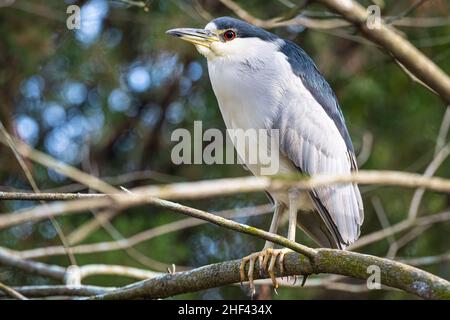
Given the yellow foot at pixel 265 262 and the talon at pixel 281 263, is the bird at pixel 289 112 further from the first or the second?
the talon at pixel 281 263

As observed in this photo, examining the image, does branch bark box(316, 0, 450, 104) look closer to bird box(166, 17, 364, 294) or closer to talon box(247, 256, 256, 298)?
bird box(166, 17, 364, 294)

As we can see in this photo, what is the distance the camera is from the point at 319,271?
2.27 m

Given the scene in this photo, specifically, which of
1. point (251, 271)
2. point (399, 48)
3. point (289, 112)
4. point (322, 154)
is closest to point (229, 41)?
point (289, 112)

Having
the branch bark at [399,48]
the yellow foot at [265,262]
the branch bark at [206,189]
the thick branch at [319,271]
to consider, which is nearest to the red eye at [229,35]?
the branch bark at [399,48]

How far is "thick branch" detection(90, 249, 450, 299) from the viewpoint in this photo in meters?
1.92

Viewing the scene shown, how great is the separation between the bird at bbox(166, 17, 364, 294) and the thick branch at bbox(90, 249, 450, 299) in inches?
25.5

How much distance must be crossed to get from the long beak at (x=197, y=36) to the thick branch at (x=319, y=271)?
118cm

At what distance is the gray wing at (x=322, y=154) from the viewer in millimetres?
3305

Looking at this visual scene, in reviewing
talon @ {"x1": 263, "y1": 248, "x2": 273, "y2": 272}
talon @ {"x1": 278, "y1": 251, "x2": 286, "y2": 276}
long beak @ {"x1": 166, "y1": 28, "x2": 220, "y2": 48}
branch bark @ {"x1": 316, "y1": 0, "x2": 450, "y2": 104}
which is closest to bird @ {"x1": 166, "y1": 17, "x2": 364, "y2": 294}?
long beak @ {"x1": 166, "y1": 28, "x2": 220, "y2": 48}

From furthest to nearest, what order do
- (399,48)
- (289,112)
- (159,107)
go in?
(159,107) < (289,112) < (399,48)

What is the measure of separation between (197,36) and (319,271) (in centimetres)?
154

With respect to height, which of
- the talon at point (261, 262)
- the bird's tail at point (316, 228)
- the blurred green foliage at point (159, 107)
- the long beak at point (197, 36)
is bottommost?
the talon at point (261, 262)

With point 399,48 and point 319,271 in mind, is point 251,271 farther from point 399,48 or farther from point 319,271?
point 399,48
